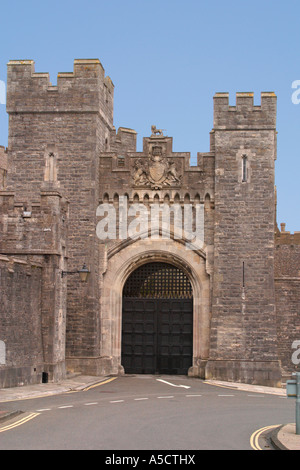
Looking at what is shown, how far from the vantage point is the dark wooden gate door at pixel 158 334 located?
A: 28062 mm

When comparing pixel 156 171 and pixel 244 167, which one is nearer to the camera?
pixel 244 167

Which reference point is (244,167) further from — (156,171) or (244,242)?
(156,171)

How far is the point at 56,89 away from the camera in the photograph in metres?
27.7

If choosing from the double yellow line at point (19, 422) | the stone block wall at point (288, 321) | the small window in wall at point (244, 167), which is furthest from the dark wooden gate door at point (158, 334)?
the double yellow line at point (19, 422)

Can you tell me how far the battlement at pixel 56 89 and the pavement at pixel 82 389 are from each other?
10.2 meters

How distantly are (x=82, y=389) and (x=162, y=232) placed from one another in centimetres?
812

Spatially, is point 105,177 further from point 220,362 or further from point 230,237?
point 220,362

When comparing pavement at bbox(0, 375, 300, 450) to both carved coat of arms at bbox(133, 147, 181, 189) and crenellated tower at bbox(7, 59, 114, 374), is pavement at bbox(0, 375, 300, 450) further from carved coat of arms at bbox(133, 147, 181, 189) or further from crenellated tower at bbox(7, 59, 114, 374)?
carved coat of arms at bbox(133, 147, 181, 189)

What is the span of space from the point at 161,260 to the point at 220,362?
4.64 m

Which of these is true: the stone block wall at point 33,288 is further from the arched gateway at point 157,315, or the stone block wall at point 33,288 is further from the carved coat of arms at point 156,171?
the carved coat of arms at point 156,171

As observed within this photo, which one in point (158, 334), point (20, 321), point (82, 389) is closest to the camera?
point (82, 389)

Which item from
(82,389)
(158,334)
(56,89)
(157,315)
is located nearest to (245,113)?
(56,89)

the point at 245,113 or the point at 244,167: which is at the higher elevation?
the point at 245,113
